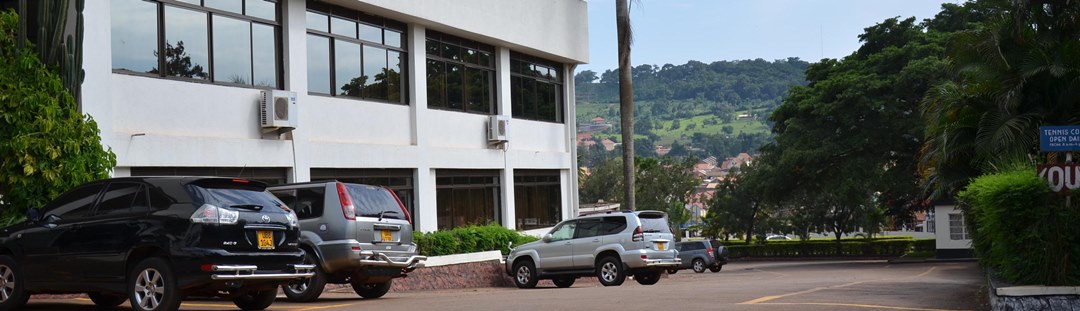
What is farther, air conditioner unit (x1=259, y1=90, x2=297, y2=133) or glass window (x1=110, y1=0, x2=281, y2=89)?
air conditioner unit (x1=259, y1=90, x2=297, y2=133)

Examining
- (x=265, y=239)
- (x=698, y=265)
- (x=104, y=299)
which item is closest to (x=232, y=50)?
(x=104, y=299)

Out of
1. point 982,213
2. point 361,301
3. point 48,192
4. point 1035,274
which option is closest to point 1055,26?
point 982,213

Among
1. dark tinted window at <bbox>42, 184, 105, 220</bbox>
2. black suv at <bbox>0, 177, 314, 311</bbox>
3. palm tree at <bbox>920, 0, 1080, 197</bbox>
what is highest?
palm tree at <bbox>920, 0, 1080, 197</bbox>

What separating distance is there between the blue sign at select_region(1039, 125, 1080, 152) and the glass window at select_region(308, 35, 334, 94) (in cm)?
1427

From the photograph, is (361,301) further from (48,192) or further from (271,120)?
(271,120)

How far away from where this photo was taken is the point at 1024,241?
14375 millimetres

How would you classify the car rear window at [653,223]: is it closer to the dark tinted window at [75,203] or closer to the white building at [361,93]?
the white building at [361,93]

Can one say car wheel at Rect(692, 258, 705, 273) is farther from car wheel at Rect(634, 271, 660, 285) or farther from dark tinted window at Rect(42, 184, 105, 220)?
dark tinted window at Rect(42, 184, 105, 220)

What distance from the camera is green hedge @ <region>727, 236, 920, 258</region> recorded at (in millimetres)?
61656

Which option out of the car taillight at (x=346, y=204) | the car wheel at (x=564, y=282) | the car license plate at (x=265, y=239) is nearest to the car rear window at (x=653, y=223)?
the car wheel at (x=564, y=282)

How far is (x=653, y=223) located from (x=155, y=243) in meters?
13.8

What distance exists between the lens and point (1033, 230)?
1425 centimetres

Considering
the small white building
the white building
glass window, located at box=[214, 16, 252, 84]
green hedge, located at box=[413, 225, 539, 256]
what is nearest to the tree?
the white building

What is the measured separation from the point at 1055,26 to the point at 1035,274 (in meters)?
8.36
